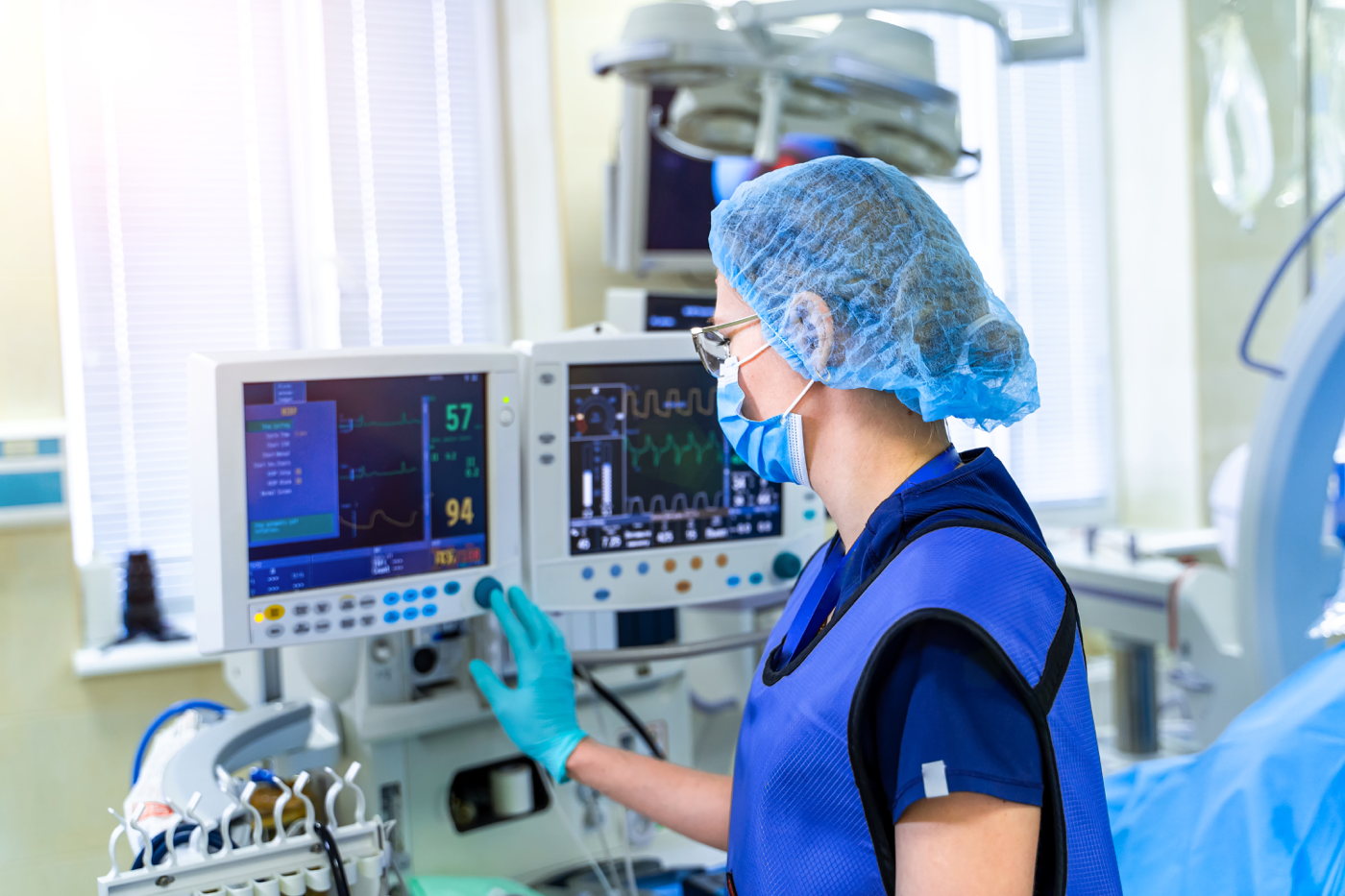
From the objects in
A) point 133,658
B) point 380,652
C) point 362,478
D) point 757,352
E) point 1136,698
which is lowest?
point 1136,698

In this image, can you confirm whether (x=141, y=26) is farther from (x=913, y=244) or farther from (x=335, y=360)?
(x=913, y=244)

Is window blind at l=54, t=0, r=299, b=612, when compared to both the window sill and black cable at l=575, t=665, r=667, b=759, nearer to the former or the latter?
the window sill

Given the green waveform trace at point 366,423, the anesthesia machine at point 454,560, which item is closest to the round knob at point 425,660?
the anesthesia machine at point 454,560

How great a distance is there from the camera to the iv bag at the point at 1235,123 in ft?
9.05

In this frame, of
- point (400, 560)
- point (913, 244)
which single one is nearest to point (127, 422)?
point (400, 560)

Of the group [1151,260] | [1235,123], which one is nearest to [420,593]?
[1235,123]

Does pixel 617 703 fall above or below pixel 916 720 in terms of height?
below

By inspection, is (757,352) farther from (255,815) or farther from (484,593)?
(255,815)

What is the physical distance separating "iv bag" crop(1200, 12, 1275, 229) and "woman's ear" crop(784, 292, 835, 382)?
2.50 m

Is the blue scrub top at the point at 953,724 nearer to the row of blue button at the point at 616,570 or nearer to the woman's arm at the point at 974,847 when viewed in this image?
the woman's arm at the point at 974,847

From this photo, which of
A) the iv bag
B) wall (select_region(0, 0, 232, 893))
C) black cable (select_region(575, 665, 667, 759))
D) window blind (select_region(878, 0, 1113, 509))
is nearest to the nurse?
black cable (select_region(575, 665, 667, 759))

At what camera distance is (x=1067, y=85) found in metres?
3.40

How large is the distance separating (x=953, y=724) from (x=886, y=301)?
35cm

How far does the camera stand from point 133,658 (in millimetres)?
2201
